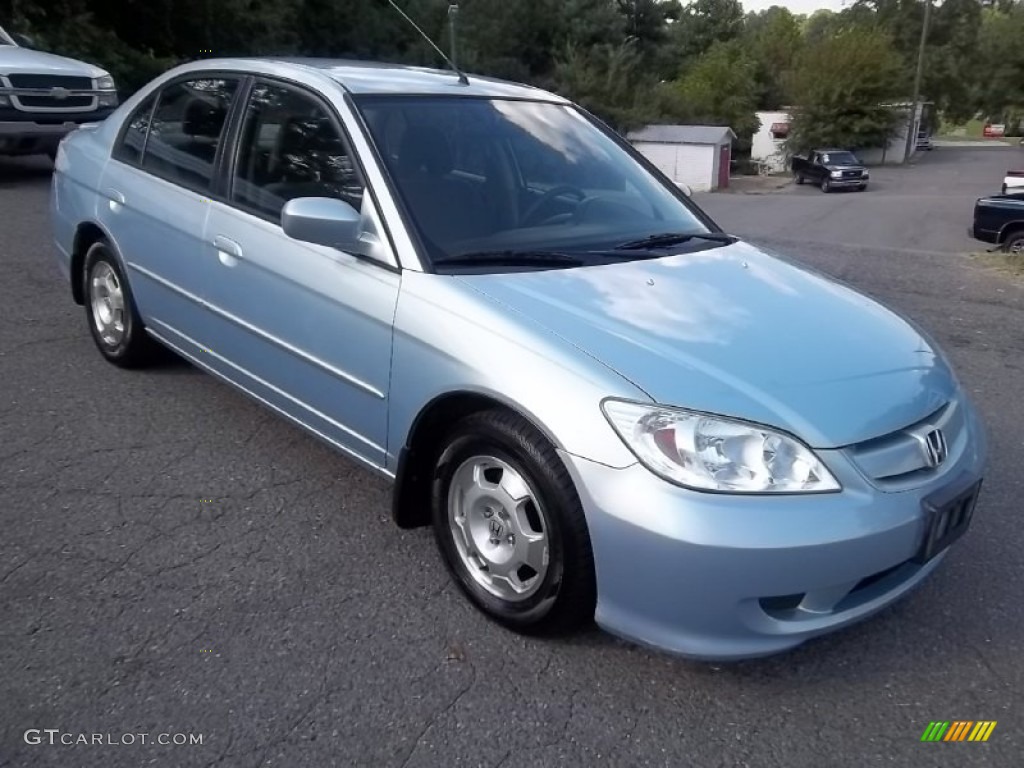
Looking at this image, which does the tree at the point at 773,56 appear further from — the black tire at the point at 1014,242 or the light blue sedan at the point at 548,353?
the light blue sedan at the point at 548,353

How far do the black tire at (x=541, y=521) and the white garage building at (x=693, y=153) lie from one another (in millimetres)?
37502

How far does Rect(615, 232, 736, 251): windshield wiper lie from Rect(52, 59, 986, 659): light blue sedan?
0.06 ft

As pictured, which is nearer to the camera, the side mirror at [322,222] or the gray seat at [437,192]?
the side mirror at [322,222]

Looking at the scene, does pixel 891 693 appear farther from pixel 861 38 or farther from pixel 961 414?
pixel 861 38

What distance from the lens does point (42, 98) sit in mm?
10703

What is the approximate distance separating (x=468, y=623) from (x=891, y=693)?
126 cm

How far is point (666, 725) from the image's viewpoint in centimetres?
257

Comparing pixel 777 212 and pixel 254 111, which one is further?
pixel 777 212

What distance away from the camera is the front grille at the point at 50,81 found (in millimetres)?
10477

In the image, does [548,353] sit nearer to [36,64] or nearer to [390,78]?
[390,78]

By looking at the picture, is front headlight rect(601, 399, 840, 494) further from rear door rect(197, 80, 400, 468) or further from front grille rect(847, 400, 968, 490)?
rear door rect(197, 80, 400, 468)

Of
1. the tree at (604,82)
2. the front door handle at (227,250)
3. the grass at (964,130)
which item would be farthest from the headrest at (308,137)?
the grass at (964,130)

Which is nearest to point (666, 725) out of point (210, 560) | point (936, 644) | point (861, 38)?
point (936, 644)

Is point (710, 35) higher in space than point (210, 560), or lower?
higher
